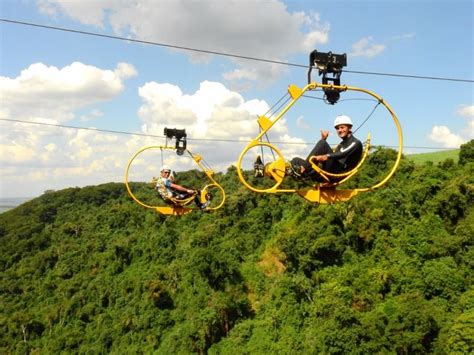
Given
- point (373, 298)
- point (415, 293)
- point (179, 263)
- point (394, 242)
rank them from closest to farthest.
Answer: point (415, 293) → point (373, 298) → point (394, 242) → point (179, 263)

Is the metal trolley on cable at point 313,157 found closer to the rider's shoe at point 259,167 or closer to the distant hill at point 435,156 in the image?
the rider's shoe at point 259,167

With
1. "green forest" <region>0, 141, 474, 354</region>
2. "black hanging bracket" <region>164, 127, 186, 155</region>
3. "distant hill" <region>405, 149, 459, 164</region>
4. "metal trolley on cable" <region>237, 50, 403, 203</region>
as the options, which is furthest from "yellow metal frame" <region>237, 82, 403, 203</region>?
"distant hill" <region>405, 149, 459, 164</region>

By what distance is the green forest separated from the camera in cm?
2862

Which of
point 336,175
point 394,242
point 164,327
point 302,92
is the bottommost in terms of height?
point 164,327

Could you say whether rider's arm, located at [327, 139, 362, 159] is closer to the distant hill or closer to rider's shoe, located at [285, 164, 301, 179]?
rider's shoe, located at [285, 164, 301, 179]

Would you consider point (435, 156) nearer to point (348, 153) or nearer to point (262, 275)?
point (262, 275)

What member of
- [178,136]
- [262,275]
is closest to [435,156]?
[262,275]

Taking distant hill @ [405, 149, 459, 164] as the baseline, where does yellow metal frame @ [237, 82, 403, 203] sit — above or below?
below

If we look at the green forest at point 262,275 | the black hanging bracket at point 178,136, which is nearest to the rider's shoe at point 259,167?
the black hanging bracket at point 178,136

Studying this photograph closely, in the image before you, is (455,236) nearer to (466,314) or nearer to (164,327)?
(466,314)

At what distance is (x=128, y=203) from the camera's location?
6325cm

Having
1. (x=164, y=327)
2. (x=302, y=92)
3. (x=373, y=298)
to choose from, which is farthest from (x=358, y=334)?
(x=302, y=92)

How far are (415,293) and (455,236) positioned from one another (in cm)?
628

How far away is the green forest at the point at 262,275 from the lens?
28.6 meters
